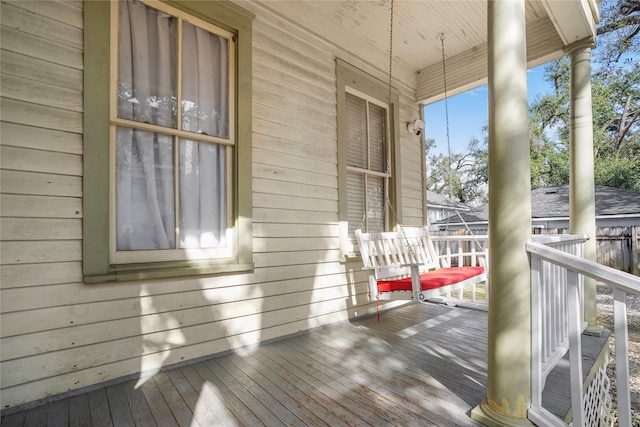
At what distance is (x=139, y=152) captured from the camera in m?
2.29

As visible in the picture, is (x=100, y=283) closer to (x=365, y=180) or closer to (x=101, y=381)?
(x=101, y=381)

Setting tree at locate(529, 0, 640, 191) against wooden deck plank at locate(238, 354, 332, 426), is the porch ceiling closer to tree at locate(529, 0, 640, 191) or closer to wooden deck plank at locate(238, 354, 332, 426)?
wooden deck plank at locate(238, 354, 332, 426)

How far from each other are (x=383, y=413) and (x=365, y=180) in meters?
2.78

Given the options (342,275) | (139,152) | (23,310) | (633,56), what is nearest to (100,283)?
(23,310)

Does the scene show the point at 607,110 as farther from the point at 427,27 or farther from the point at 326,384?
the point at 326,384

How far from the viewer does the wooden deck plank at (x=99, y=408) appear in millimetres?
1666

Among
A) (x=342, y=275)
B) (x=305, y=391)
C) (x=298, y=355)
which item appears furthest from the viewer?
(x=342, y=275)

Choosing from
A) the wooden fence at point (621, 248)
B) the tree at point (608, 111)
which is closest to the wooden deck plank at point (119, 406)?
the wooden fence at point (621, 248)

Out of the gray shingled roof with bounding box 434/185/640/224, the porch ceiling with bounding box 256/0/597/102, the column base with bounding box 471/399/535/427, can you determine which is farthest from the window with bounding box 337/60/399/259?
the gray shingled roof with bounding box 434/185/640/224

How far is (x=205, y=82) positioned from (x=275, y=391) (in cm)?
237

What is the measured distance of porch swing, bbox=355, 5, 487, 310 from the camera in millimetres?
2706

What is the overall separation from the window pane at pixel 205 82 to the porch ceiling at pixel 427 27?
78cm

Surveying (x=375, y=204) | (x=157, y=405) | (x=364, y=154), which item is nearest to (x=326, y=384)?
(x=157, y=405)

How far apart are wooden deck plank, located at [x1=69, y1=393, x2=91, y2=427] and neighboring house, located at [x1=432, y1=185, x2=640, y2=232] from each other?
8.23 meters
